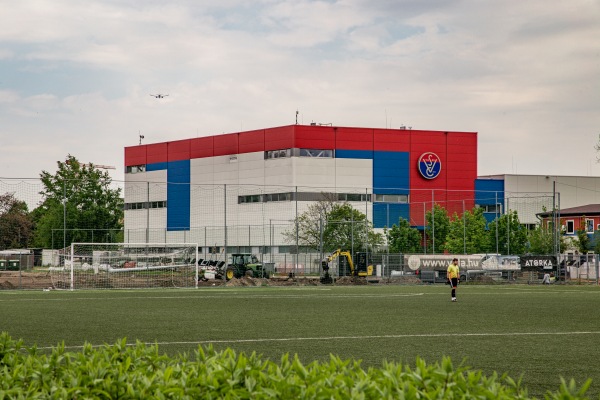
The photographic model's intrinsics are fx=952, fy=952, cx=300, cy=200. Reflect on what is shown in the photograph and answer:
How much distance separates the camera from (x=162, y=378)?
228 inches

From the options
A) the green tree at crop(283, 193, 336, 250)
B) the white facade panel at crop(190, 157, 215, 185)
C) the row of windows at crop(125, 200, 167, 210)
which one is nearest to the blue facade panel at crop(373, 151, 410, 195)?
the green tree at crop(283, 193, 336, 250)

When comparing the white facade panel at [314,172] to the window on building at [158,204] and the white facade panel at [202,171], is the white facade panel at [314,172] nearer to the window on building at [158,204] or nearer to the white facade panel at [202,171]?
the white facade panel at [202,171]

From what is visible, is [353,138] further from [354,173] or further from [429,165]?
[429,165]

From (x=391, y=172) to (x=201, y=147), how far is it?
20.9 meters

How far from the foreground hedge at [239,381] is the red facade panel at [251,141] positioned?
92406 mm

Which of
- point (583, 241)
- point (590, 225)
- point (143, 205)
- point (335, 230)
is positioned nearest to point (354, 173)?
point (335, 230)

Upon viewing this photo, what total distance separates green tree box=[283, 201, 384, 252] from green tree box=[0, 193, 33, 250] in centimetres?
1993

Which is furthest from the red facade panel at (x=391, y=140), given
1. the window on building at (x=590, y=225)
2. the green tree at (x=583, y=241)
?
the window on building at (x=590, y=225)

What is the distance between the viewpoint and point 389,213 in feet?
305

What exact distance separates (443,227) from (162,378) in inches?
3122

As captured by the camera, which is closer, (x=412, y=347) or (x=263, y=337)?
(x=412, y=347)

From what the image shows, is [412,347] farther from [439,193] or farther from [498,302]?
[439,193]

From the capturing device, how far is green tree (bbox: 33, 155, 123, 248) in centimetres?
6006

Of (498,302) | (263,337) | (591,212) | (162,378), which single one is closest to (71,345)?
(263,337)
